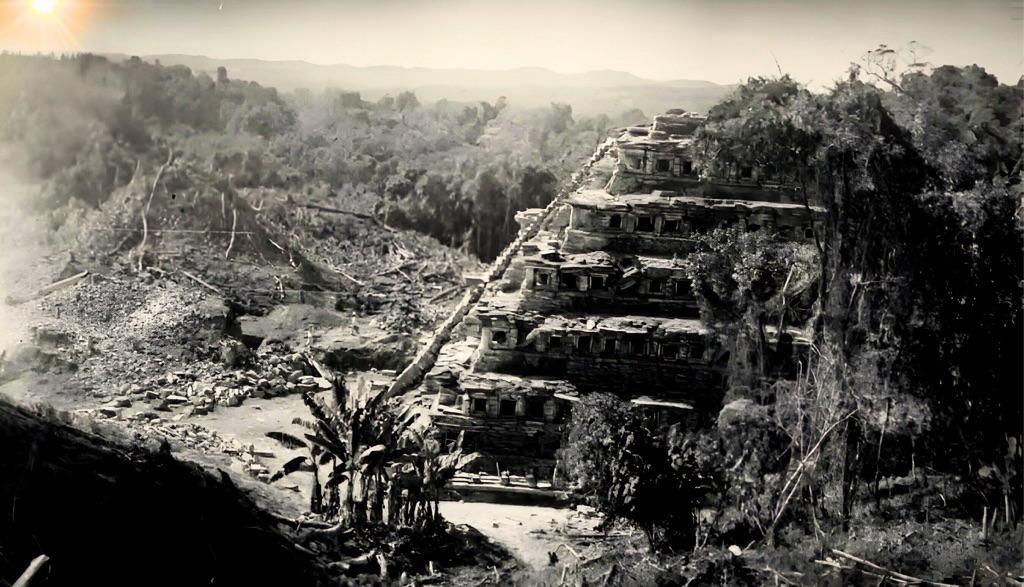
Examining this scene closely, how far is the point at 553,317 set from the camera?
28.7 feet

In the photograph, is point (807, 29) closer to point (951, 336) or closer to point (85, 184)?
point (951, 336)

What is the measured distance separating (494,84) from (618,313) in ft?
8.13

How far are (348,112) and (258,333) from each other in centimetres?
271

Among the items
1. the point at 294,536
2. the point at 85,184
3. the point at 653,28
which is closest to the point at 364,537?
the point at 294,536

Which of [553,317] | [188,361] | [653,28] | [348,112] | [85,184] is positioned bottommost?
[188,361]

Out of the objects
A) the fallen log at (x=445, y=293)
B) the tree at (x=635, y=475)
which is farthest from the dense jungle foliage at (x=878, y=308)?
the fallen log at (x=445, y=293)

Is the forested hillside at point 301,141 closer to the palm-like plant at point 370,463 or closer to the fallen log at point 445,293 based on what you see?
the fallen log at point 445,293

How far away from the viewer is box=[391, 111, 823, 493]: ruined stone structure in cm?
859

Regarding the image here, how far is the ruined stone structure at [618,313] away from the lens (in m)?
8.59

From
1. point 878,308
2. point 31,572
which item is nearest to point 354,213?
point 878,308

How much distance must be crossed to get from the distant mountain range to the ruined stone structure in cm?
25

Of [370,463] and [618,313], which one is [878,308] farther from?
[370,463]

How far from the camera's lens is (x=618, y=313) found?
8.83 metres

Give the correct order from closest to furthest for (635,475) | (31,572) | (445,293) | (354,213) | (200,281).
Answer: (31,572) < (635,475) < (200,281) < (445,293) < (354,213)
